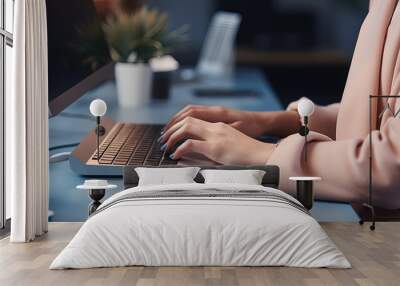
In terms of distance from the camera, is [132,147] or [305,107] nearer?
[305,107]

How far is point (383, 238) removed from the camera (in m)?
6.40

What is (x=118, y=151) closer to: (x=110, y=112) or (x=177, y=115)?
(x=110, y=112)

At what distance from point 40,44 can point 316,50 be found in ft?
8.67

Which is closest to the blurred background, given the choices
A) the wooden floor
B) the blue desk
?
the blue desk

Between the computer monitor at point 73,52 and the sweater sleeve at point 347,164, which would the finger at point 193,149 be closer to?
the sweater sleeve at point 347,164

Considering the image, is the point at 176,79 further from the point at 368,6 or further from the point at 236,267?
the point at 236,267

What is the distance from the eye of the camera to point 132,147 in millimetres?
7219

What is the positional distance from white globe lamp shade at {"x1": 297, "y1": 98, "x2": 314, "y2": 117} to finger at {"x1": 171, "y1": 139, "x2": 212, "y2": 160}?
0.90 m

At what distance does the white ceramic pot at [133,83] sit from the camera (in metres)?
7.40

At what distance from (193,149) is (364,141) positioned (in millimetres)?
1549

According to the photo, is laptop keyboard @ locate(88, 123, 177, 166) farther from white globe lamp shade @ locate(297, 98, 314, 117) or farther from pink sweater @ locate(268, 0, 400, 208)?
white globe lamp shade @ locate(297, 98, 314, 117)

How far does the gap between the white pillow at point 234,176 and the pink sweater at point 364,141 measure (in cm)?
40

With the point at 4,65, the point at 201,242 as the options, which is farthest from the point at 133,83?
the point at 201,242

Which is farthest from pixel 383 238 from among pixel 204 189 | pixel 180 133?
pixel 180 133
